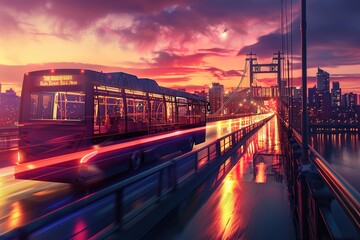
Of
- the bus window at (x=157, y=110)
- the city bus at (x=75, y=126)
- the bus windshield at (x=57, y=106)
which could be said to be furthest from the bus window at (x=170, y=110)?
the bus windshield at (x=57, y=106)

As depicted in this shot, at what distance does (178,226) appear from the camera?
21.8 feet

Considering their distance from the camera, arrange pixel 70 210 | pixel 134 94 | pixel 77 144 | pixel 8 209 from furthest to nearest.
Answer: pixel 134 94 < pixel 77 144 < pixel 8 209 < pixel 70 210

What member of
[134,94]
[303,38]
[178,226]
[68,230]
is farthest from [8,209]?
[303,38]

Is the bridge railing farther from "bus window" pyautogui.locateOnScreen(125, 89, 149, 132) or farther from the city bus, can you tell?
"bus window" pyautogui.locateOnScreen(125, 89, 149, 132)

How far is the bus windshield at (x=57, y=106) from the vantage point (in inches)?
407

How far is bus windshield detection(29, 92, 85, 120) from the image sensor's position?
10.3 m

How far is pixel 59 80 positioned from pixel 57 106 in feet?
2.68

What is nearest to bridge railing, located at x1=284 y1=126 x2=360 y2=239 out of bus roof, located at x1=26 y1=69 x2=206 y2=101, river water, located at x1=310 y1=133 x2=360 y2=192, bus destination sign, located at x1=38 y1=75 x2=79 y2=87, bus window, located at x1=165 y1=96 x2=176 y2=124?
bus roof, located at x1=26 y1=69 x2=206 y2=101

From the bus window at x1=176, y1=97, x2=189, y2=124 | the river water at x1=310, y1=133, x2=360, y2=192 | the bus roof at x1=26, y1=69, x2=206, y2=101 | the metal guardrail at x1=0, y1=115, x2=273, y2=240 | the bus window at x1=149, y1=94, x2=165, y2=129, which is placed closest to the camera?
the metal guardrail at x1=0, y1=115, x2=273, y2=240

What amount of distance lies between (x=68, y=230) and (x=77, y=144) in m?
5.20

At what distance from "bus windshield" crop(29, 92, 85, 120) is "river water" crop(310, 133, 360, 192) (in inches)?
2406

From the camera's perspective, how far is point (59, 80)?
1048cm

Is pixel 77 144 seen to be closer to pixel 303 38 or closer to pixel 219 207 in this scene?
pixel 219 207

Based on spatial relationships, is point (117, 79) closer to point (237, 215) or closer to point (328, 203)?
point (237, 215)
